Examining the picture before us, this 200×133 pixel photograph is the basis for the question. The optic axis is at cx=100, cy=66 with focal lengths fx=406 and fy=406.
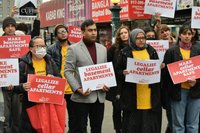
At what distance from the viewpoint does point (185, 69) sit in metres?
5.39

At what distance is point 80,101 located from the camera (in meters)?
5.23

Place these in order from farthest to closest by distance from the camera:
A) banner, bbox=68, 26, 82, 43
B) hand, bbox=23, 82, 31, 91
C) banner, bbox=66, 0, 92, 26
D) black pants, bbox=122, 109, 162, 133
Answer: banner, bbox=66, 0, 92, 26 < banner, bbox=68, 26, 82, 43 < black pants, bbox=122, 109, 162, 133 < hand, bbox=23, 82, 31, 91

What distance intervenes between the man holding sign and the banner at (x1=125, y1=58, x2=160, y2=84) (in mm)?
363

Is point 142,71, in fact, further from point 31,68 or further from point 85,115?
point 31,68

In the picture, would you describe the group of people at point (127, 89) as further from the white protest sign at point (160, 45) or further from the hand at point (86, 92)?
the white protest sign at point (160, 45)

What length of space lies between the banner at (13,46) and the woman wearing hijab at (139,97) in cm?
188

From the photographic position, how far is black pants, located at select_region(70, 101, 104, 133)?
5293mm

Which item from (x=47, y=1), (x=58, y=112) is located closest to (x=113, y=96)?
(x=58, y=112)

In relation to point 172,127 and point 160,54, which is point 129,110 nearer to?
point 172,127

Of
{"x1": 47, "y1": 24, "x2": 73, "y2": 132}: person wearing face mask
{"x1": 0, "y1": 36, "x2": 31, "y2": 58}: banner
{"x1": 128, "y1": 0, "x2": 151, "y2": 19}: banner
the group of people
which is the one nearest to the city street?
{"x1": 47, "y1": 24, "x2": 73, "y2": 132}: person wearing face mask

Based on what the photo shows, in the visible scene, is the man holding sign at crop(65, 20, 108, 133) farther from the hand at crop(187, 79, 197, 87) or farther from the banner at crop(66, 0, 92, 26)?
the banner at crop(66, 0, 92, 26)

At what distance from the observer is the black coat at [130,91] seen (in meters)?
5.23

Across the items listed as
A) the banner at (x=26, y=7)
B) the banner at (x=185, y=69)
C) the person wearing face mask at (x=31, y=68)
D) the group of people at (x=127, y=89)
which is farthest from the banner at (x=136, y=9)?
the person wearing face mask at (x=31, y=68)

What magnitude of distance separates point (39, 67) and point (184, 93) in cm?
195
